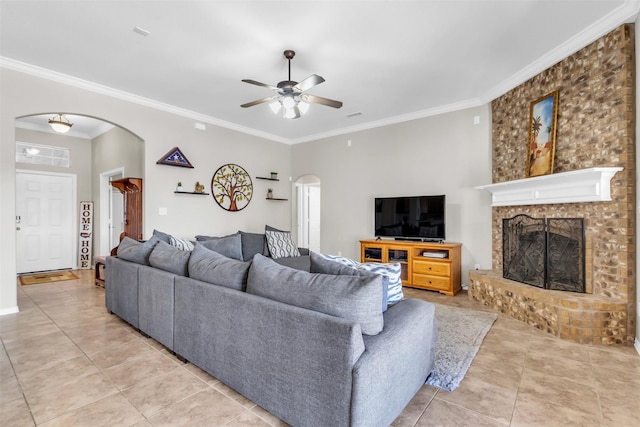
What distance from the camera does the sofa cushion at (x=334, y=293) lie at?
1.45 m

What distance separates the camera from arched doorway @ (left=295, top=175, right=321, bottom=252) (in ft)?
22.9

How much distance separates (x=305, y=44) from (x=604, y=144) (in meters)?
3.04

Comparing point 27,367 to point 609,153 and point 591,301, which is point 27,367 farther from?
point 609,153

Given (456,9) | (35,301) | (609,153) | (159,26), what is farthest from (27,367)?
(609,153)

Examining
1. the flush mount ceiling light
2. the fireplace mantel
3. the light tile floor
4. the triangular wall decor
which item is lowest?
the light tile floor

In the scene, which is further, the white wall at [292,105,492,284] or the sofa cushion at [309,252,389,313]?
the white wall at [292,105,492,284]

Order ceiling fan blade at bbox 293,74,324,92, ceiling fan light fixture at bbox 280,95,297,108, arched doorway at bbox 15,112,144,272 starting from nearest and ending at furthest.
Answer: ceiling fan blade at bbox 293,74,324,92 < ceiling fan light fixture at bbox 280,95,297,108 < arched doorway at bbox 15,112,144,272

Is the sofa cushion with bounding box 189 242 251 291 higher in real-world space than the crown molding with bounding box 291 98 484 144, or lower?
lower

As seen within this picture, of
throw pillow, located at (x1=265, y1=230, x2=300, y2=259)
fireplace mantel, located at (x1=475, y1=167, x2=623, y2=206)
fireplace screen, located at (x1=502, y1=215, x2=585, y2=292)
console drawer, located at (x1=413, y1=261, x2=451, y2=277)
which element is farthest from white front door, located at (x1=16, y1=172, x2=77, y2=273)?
fireplace screen, located at (x1=502, y1=215, x2=585, y2=292)

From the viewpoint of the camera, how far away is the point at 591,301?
274 centimetres

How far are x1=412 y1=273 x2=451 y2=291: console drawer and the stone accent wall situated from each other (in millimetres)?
1246

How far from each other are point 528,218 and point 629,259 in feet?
3.34

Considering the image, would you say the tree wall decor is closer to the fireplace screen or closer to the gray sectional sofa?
the gray sectional sofa

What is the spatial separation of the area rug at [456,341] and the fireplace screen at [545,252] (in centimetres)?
66
